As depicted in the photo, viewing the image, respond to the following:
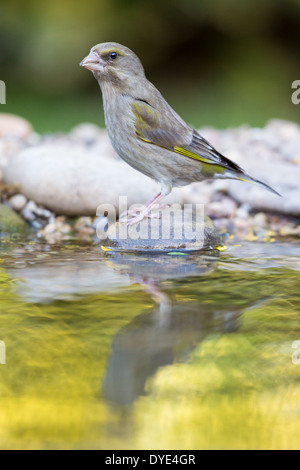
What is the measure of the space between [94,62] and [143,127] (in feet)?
1.32

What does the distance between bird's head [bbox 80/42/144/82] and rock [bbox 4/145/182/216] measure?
3.55 feet

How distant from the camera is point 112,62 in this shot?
3.28m

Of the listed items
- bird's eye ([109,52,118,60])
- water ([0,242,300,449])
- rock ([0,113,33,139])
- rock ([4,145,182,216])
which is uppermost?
rock ([0,113,33,139])

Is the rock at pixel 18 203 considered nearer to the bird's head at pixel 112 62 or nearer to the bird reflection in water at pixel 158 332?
the bird's head at pixel 112 62

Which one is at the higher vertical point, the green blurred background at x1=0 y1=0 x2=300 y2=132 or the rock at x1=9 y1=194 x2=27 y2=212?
the green blurred background at x1=0 y1=0 x2=300 y2=132

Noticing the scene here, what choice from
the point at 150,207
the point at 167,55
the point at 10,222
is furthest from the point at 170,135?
the point at 167,55

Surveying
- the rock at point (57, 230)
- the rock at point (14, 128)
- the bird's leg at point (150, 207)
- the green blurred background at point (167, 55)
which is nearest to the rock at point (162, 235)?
the bird's leg at point (150, 207)

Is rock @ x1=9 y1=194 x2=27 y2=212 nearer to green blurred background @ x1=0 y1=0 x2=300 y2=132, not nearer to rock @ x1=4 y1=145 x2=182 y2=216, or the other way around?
rock @ x1=4 y1=145 x2=182 y2=216

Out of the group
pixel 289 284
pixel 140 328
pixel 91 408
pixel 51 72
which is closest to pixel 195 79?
pixel 51 72

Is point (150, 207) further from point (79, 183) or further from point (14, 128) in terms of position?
point (14, 128)

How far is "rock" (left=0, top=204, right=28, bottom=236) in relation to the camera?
4.10 m

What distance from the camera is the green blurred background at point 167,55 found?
8586 millimetres

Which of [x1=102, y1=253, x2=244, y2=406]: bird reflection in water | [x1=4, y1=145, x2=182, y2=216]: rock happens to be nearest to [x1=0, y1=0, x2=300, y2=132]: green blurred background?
[x1=4, y1=145, x2=182, y2=216]: rock
